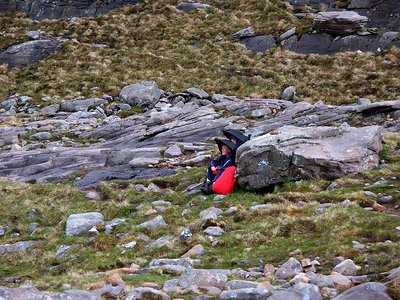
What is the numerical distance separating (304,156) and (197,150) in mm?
7398

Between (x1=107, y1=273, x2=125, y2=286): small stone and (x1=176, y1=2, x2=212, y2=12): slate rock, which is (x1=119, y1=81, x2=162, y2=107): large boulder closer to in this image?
(x1=176, y1=2, x2=212, y2=12): slate rock

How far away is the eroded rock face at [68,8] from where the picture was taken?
174 feet

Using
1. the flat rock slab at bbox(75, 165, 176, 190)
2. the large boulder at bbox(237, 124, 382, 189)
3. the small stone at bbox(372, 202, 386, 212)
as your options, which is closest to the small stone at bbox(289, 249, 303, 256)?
the small stone at bbox(372, 202, 386, 212)

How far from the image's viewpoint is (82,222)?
16.0m

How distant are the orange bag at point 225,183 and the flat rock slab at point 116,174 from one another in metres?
3.81

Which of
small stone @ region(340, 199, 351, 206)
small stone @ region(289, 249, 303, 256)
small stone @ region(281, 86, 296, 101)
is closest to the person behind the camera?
small stone @ region(289, 249, 303, 256)

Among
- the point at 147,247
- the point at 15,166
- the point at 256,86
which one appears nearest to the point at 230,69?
the point at 256,86

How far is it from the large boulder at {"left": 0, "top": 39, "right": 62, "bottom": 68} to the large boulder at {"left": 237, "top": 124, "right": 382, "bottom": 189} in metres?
31.1

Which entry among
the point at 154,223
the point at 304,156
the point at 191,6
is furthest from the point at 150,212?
the point at 191,6

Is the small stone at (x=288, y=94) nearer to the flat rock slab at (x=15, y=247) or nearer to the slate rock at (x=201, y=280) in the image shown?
the flat rock slab at (x=15, y=247)

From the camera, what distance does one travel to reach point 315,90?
→ 109ft

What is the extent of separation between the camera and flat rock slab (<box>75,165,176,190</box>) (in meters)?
21.1

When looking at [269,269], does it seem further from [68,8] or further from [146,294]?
[68,8]

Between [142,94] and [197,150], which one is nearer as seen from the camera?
[197,150]
